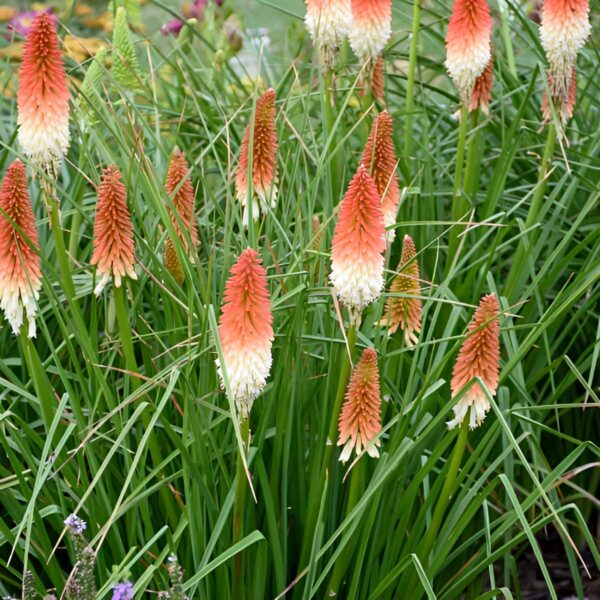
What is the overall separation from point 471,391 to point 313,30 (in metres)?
1.33

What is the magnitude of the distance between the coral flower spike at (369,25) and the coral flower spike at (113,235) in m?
1.11

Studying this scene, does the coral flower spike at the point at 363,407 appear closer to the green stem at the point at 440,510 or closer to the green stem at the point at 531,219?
the green stem at the point at 440,510

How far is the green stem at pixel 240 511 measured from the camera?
2.60 metres

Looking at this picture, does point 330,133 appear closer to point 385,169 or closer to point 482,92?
point 385,169

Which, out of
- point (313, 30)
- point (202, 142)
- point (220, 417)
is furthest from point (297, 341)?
point (202, 142)

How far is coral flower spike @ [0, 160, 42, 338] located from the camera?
2715 millimetres

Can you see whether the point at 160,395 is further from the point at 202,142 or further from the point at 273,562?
the point at 202,142

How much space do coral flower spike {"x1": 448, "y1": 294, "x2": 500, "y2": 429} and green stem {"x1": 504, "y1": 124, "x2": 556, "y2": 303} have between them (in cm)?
99

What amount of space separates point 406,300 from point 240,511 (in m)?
0.77

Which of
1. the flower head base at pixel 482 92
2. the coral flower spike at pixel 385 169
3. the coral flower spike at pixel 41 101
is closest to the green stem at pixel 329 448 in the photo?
the coral flower spike at pixel 385 169

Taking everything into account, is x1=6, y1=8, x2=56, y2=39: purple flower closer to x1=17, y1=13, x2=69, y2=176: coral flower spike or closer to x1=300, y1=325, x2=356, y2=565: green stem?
x1=17, y1=13, x2=69, y2=176: coral flower spike

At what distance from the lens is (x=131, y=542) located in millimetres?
3018

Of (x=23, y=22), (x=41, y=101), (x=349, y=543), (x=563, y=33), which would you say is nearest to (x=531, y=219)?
(x=563, y=33)

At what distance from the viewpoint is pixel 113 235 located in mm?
2715
